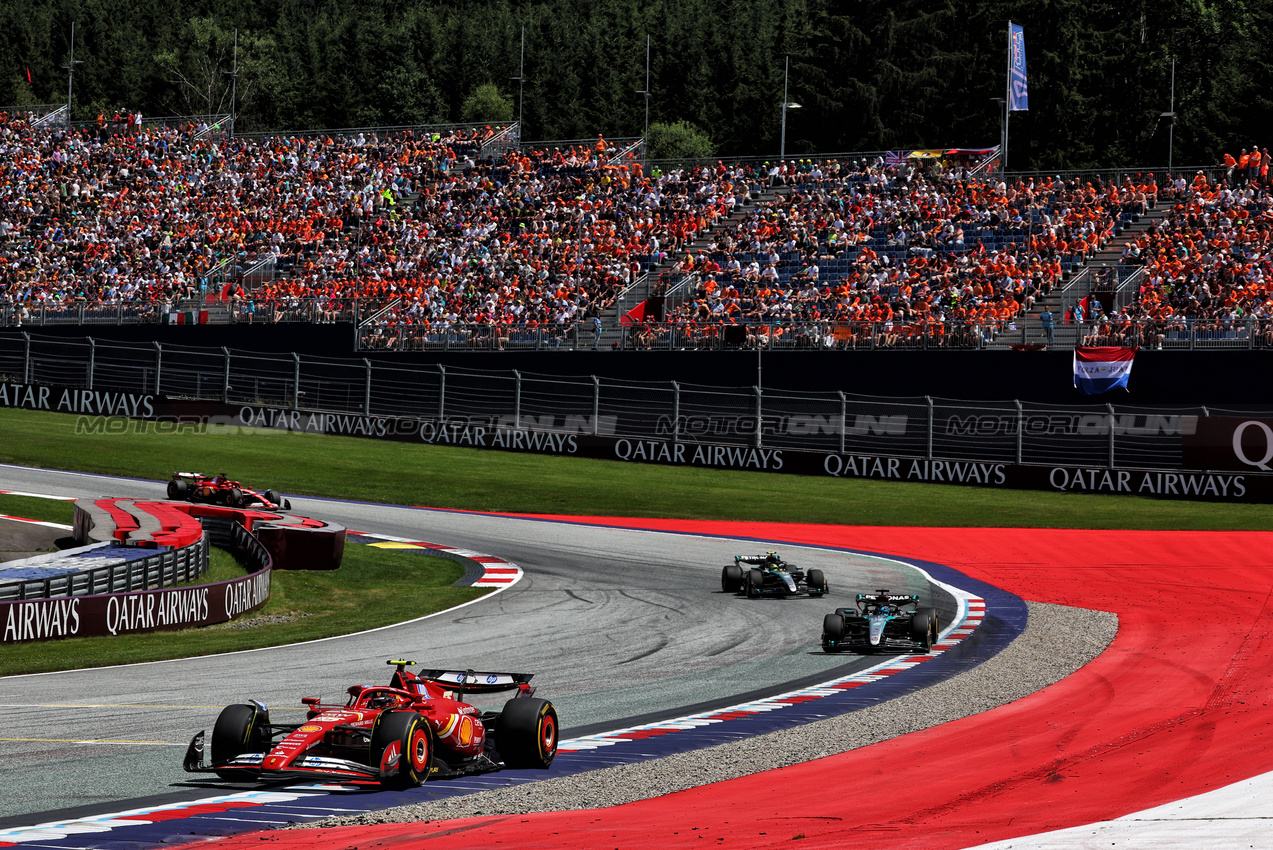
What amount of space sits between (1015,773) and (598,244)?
34.7 m

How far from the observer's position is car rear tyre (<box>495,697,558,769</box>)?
29.4 feet

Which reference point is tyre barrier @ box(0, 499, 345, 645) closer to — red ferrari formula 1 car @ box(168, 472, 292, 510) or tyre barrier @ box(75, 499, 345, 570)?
tyre barrier @ box(75, 499, 345, 570)

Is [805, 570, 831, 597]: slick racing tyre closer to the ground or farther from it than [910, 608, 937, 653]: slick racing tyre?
closer to the ground

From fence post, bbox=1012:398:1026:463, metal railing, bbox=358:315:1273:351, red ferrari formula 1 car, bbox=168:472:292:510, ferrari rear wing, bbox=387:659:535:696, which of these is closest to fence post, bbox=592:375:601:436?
metal railing, bbox=358:315:1273:351

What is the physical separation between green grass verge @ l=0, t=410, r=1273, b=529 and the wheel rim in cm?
1968

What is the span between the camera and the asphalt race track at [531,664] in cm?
894

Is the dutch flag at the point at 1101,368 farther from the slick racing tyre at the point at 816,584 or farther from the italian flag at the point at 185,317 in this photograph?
the italian flag at the point at 185,317

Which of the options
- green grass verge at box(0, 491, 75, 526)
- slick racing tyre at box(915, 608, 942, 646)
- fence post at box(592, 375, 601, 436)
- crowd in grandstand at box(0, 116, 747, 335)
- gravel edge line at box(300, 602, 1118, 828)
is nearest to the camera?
gravel edge line at box(300, 602, 1118, 828)

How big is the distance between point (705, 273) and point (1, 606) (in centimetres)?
2777

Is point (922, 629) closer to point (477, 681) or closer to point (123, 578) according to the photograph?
point (477, 681)

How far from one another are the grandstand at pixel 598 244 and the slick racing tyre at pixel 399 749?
89.0 ft

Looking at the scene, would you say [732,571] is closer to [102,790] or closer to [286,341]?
[102,790]

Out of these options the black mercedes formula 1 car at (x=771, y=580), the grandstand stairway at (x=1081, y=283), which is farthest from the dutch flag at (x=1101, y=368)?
the black mercedes formula 1 car at (x=771, y=580)

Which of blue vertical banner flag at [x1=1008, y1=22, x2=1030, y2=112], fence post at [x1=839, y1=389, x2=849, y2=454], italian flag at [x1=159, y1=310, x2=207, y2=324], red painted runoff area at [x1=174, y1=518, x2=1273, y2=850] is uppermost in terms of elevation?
blue vertical banner flag at [x1=1008, y1=22, x2=1030, y2=112]
